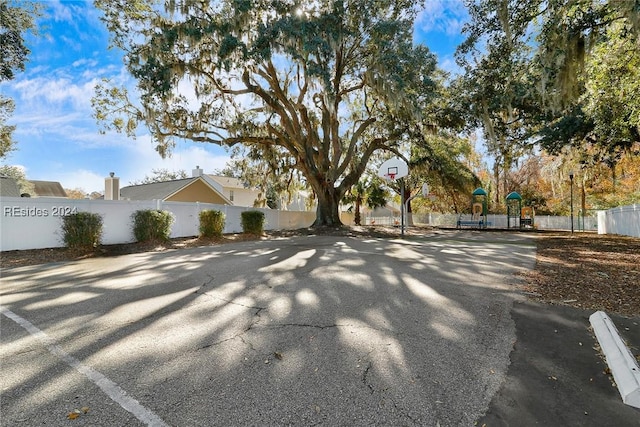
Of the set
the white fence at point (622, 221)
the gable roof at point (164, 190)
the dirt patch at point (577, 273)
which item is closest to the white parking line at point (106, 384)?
the dirt patch at point (577, 273)

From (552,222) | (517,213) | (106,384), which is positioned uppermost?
(517,213)

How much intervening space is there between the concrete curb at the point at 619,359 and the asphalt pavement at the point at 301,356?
0.08 m

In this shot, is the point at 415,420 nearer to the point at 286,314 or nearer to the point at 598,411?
the point at 598,411

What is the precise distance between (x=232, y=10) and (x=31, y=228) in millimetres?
9453

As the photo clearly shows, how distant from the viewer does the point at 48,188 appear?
29094 mm

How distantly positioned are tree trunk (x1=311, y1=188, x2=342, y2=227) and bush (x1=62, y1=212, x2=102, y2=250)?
32.2 feet

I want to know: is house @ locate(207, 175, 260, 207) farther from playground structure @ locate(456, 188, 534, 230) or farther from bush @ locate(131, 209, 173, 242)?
bush @ locate(131, 209, 173, 242)

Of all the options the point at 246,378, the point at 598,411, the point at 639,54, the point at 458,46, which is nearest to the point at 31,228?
the point at 246,378

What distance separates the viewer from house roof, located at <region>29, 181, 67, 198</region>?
91.9ft

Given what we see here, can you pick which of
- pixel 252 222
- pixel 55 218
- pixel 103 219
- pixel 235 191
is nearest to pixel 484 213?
pixel 252 222

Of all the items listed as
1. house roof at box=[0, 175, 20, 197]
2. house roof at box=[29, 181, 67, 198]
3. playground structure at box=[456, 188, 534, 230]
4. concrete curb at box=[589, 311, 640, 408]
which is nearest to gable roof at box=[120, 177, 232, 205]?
house roof at box=[0, 175, 20, 197]

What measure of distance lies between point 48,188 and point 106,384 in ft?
118

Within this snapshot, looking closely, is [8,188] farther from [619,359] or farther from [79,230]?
[619,359]

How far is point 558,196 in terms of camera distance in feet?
93.3
